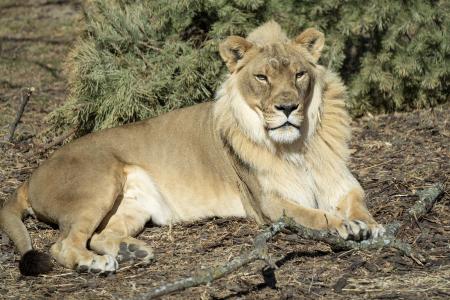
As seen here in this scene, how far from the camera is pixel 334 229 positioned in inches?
209

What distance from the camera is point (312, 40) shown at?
6023 mm

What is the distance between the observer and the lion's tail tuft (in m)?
5.05

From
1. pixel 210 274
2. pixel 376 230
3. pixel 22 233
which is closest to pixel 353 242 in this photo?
pixel 376 230

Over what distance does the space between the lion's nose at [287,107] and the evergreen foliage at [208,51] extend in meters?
2.87

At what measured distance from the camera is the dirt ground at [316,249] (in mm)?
4645

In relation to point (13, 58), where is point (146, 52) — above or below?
above

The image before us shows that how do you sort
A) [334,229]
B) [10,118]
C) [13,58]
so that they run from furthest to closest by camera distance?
[13,58], [10,118], [334,229]

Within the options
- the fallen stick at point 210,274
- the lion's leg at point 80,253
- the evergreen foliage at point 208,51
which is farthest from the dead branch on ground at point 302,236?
the evergreen foliage at point 208,51

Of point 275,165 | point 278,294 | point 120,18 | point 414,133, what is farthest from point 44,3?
point 278,294

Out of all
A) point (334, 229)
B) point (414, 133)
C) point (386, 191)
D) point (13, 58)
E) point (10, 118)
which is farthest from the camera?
point (13, 58)

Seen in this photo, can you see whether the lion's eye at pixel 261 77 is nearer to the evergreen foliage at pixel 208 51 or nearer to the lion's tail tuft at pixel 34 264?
A: the lion's tail tuft at pixel 34 264

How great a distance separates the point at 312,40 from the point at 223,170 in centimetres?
129

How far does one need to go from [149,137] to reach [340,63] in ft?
10.1

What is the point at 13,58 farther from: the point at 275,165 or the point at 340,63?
the point at 275,165
